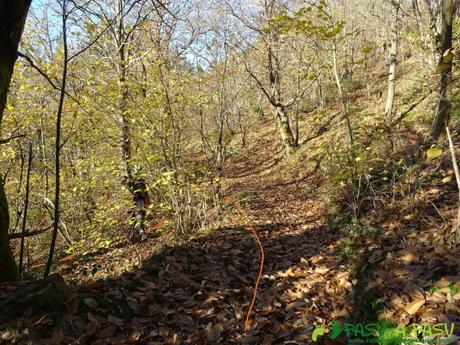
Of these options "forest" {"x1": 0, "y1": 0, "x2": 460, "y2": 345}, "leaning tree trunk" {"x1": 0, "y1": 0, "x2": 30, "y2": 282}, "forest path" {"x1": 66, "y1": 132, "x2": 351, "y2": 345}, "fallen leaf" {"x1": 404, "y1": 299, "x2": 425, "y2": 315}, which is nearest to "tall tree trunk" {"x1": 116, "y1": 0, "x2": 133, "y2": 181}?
"forest" {"x1": 0, "y1": 0, "x2": 460, "y2": 345}

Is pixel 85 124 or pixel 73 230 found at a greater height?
pixel 85 124

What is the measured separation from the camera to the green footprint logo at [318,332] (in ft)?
9.10

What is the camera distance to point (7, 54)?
2578 millimetres

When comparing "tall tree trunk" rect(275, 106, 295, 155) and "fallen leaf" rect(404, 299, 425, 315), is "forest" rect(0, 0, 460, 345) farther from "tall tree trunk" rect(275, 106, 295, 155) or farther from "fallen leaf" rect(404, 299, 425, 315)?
"tall tree trunk" rect(275, 106, 295, 155)

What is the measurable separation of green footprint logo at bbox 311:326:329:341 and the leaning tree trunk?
253 centimetres

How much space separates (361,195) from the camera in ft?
19.3

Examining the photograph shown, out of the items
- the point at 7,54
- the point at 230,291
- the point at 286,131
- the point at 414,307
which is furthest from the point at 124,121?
the point at 286,131

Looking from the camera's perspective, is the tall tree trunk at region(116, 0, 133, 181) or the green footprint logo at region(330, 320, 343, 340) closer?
the green footprint logo at region(330, 320, 343, 340)

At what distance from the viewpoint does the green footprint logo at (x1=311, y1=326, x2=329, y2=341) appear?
9.10 feet

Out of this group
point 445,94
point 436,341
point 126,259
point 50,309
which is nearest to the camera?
point 436,341

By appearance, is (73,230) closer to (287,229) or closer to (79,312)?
(287,229)

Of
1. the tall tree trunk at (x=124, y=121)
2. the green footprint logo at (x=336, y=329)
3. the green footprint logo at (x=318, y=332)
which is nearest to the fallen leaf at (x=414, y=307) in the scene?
the green footprint logo at (x=336, y=329)

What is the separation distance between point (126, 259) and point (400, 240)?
15.1 ft

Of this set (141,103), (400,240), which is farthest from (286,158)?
(400,240)
